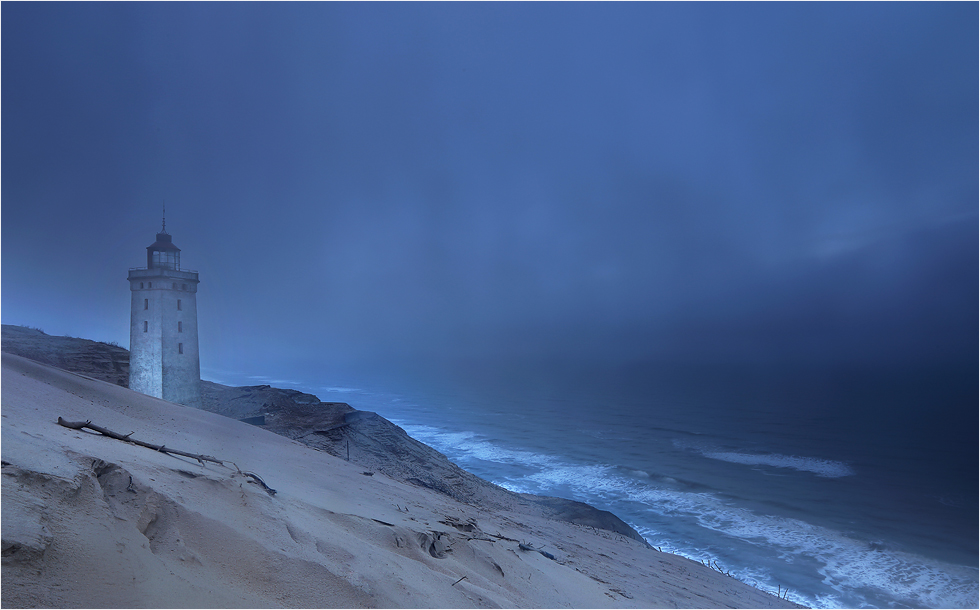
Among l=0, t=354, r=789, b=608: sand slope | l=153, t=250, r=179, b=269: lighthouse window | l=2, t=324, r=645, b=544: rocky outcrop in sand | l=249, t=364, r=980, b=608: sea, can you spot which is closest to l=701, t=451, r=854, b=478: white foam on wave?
l=249, t=364, r=980, b=608: sea

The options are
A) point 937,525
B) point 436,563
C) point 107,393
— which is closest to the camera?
point 436,563

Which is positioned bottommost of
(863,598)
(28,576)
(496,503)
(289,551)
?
(863,598)

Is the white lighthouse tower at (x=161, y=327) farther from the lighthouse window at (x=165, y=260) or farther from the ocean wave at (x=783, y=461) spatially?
the ocean wave at (x=783, y=461)

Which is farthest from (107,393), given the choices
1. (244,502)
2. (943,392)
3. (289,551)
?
(943,392)

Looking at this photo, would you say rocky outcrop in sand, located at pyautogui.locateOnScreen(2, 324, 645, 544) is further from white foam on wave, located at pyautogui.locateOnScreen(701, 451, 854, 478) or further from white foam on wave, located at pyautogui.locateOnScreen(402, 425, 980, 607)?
white foam on wave, located at pyautogui.locateOnScreen(701, 451, 854, 478)

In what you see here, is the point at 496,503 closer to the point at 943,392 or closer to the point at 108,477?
the point at 108,477

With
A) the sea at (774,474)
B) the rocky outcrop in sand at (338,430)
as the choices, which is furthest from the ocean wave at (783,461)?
the rocky outcrop in sand at (338,430)

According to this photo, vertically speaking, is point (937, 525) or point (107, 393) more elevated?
point (107, 393)
